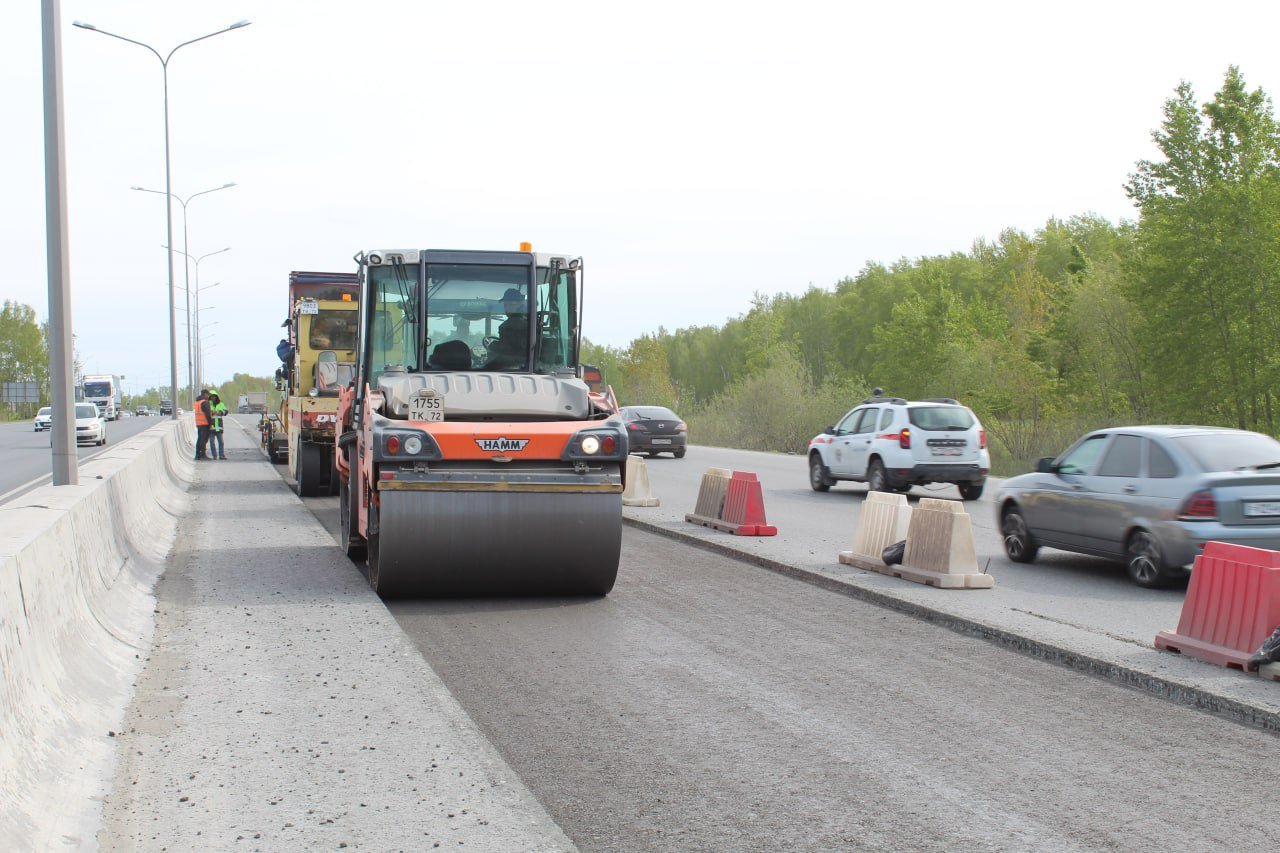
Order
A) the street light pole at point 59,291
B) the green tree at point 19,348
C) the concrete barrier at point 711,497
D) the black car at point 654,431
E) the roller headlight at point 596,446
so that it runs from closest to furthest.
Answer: the roller headlight at point 596,446, the street light pole at point 59,291, the concrete barrier at point 711,497, the black car at point 654,431, the green tree at point 19,348

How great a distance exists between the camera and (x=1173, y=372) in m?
50.9

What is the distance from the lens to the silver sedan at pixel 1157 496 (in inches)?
420

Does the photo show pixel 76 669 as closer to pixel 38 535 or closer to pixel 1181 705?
pixel 38 535

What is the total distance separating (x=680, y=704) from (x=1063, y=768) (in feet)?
6.65

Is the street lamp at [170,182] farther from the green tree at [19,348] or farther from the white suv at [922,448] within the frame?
the green tree at [19,348]

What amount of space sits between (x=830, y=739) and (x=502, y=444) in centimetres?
455

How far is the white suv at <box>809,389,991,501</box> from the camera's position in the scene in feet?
67.2

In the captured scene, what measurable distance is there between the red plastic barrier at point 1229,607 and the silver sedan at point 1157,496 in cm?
245

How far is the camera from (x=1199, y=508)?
10.8 metres

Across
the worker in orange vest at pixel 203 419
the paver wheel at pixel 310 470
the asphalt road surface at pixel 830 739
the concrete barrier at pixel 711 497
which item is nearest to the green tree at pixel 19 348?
the worker in orange vest at pixel 203 419

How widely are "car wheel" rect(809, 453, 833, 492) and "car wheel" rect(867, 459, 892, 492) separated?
65.8 inches

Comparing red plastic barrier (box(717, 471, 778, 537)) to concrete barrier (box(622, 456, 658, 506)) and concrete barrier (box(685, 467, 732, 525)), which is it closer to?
concrete barrier (box(685, 467, 732, 525))

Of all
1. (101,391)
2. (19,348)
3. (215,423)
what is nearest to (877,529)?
(215,423)

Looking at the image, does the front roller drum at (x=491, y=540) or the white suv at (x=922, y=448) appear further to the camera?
the white suv at (x=922, y=448)
